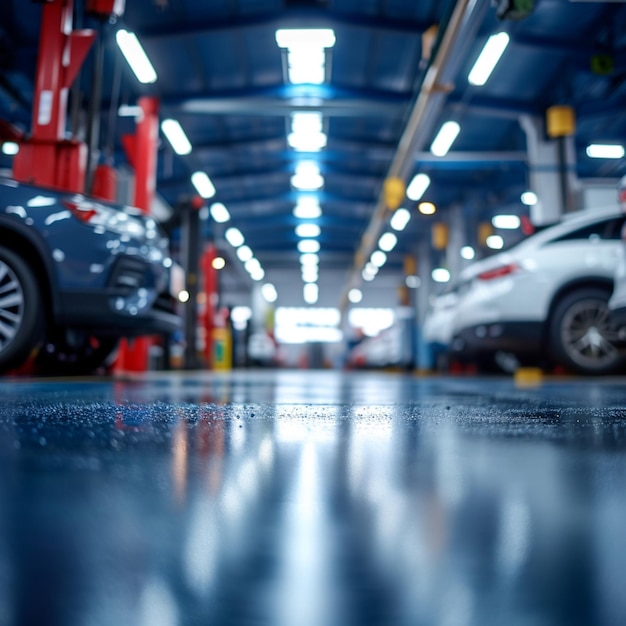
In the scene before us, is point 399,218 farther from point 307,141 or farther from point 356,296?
point 356,296

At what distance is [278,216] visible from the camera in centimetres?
1917

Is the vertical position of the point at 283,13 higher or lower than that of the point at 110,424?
higher

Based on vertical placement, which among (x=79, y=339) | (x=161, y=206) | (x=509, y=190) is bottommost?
(x=79, y=339)

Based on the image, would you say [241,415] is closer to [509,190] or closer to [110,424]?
[110,424]

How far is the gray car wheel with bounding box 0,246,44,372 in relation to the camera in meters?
3.48

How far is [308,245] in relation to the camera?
77.7ft

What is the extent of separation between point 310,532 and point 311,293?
28606mm

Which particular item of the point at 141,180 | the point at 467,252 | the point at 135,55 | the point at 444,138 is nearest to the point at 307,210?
the point at 467,252

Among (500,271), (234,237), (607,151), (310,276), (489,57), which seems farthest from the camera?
(310,276)

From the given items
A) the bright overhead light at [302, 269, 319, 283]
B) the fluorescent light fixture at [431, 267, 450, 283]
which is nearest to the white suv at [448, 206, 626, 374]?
the fluorescent light fixture at [431, 267, 450, 283]

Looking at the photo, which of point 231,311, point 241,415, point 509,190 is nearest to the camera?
point 241,415

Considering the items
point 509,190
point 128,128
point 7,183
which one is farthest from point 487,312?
point 509,190

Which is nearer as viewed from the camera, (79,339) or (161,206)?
(79,339)

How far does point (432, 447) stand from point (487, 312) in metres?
4.89
